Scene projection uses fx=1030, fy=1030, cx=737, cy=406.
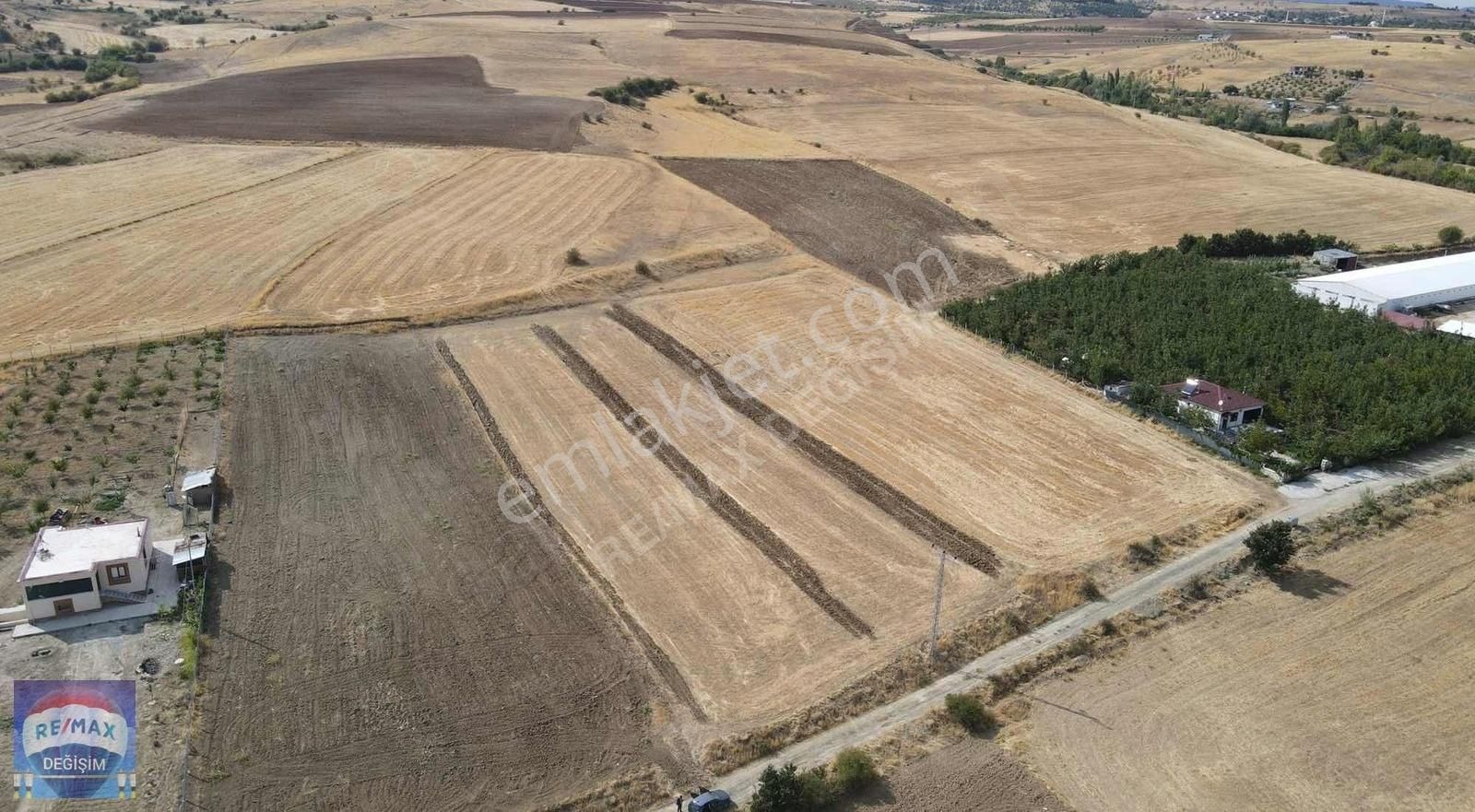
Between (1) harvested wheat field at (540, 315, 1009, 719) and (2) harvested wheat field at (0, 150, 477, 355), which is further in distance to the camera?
(2) harvested wheat field at (0, 150, 477, 355)

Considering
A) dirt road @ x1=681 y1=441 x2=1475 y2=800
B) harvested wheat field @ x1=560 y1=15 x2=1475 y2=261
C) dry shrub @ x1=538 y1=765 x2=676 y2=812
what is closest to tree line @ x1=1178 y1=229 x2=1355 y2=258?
harvested wheat field @ x1=560 y1=15 x2=1475 y2=261

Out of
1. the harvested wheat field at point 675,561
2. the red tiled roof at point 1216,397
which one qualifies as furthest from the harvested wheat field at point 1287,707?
the red tiled roof at point 1216,397

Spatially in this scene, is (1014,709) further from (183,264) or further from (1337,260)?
(1337,260)

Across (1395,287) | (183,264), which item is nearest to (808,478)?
(183,264)

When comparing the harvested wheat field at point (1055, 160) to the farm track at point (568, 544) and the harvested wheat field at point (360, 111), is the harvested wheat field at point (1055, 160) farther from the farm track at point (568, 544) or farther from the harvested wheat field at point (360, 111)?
the farm track at point (568, 544)

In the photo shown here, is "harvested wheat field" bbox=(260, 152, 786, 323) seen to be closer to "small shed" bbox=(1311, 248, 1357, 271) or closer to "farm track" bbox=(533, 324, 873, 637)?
"farm track" bbox=(533, 324, 873, 637)

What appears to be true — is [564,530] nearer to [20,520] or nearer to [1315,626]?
[20,520]
